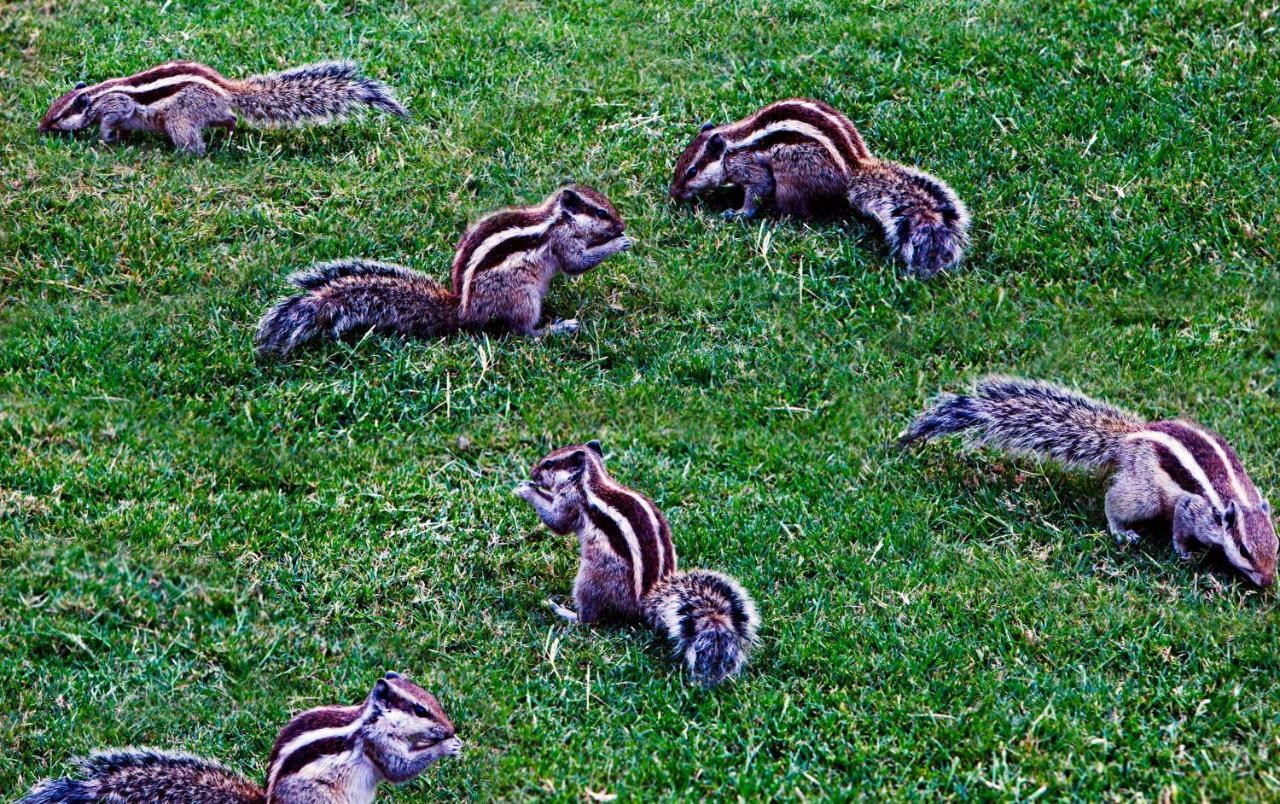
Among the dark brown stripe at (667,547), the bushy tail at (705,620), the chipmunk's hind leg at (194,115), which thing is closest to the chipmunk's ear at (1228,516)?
the bushy tail at (705,620)

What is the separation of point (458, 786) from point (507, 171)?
13.3 ft

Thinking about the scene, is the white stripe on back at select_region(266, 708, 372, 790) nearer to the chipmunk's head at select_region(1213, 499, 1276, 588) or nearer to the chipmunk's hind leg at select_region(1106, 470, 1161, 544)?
the chipmunk's hind leg at select_region(1106, 470, 1161, 544)

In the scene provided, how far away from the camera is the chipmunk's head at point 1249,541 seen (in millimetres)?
5867

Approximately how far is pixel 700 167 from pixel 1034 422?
8.17ft

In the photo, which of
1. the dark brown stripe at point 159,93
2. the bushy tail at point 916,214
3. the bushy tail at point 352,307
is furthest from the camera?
the dark brown stripe at point 159,93

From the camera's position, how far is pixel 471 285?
7.07 metres

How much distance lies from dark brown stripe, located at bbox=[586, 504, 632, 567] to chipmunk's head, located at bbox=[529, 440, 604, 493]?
148 mm

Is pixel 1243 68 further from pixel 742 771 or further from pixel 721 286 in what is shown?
pixel 742 771

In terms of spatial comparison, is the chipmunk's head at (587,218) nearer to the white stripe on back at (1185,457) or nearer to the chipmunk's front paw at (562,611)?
the chipmunk's front paw at (562,611)

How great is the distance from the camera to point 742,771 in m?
5.20

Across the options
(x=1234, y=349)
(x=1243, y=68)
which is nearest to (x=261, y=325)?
(x=1234, y=349)

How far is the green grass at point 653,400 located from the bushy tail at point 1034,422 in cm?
18

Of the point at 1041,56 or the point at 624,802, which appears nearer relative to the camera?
the point at 624,802

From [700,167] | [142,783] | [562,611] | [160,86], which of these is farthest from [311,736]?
[160,86]
